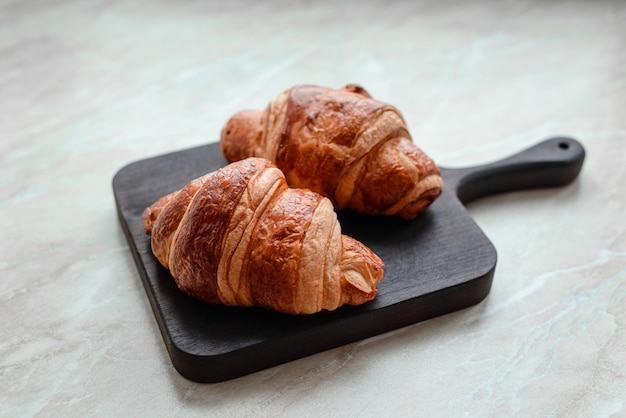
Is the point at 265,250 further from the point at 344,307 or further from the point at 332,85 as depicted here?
the point at 332,85

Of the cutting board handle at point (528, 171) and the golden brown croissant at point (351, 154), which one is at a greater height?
the golden brown croissant at point (351, 154)

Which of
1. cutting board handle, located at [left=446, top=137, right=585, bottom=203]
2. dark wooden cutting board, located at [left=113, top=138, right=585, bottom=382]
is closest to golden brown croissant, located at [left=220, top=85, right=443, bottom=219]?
dark wooden cutting board, located at [left=113, top=138, right=585, bottom=382]

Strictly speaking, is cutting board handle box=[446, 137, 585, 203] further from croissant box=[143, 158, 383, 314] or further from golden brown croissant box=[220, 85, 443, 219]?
croissant box=[143, 158, 383, 314]

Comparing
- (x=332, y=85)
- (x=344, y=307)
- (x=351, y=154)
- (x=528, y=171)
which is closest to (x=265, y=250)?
(x=344, y=307)

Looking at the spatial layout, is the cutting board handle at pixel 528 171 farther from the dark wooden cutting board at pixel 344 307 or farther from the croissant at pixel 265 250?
the croissant at pixel 265 250

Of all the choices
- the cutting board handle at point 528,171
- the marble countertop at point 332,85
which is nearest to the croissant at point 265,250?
the marble countertop at point 332,85

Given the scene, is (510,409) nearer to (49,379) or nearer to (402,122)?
(402,122)
